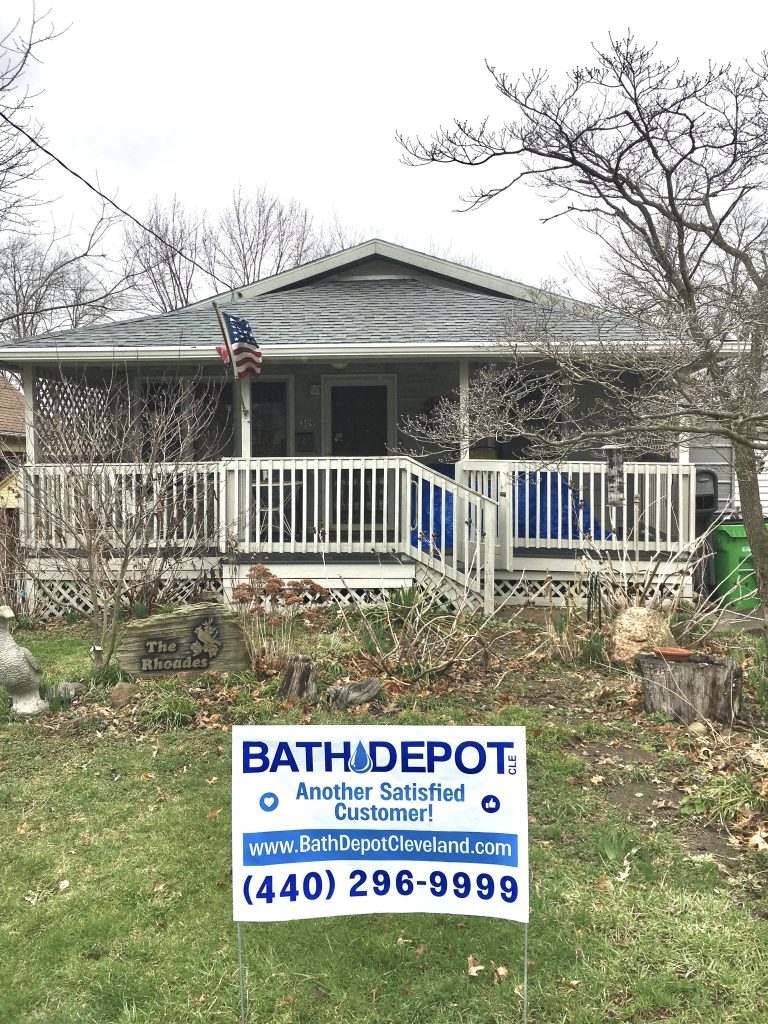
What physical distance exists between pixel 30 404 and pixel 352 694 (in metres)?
7.24

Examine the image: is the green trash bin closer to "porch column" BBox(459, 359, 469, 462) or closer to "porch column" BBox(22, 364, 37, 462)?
"porch column" BBox(459, 359, 469, 462)

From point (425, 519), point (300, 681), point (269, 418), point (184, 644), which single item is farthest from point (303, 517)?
point (269, 418)

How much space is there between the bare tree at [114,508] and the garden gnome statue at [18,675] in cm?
81

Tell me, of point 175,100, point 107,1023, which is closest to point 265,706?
point 107,1023

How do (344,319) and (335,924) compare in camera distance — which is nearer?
(335,924)

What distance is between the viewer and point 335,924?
11.3ft

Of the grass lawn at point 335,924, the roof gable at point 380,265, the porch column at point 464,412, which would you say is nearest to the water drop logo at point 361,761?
the grass lawn at point 335,924

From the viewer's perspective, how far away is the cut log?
558 centimetres

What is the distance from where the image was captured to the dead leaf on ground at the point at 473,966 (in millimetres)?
3092

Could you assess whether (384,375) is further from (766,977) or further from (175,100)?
(766,977)

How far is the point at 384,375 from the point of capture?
12422mm

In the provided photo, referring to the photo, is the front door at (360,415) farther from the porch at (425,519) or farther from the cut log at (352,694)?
the cut log at (352,694)

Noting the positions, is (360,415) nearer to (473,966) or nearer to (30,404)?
(30,404)

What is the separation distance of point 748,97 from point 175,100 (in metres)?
8.33
